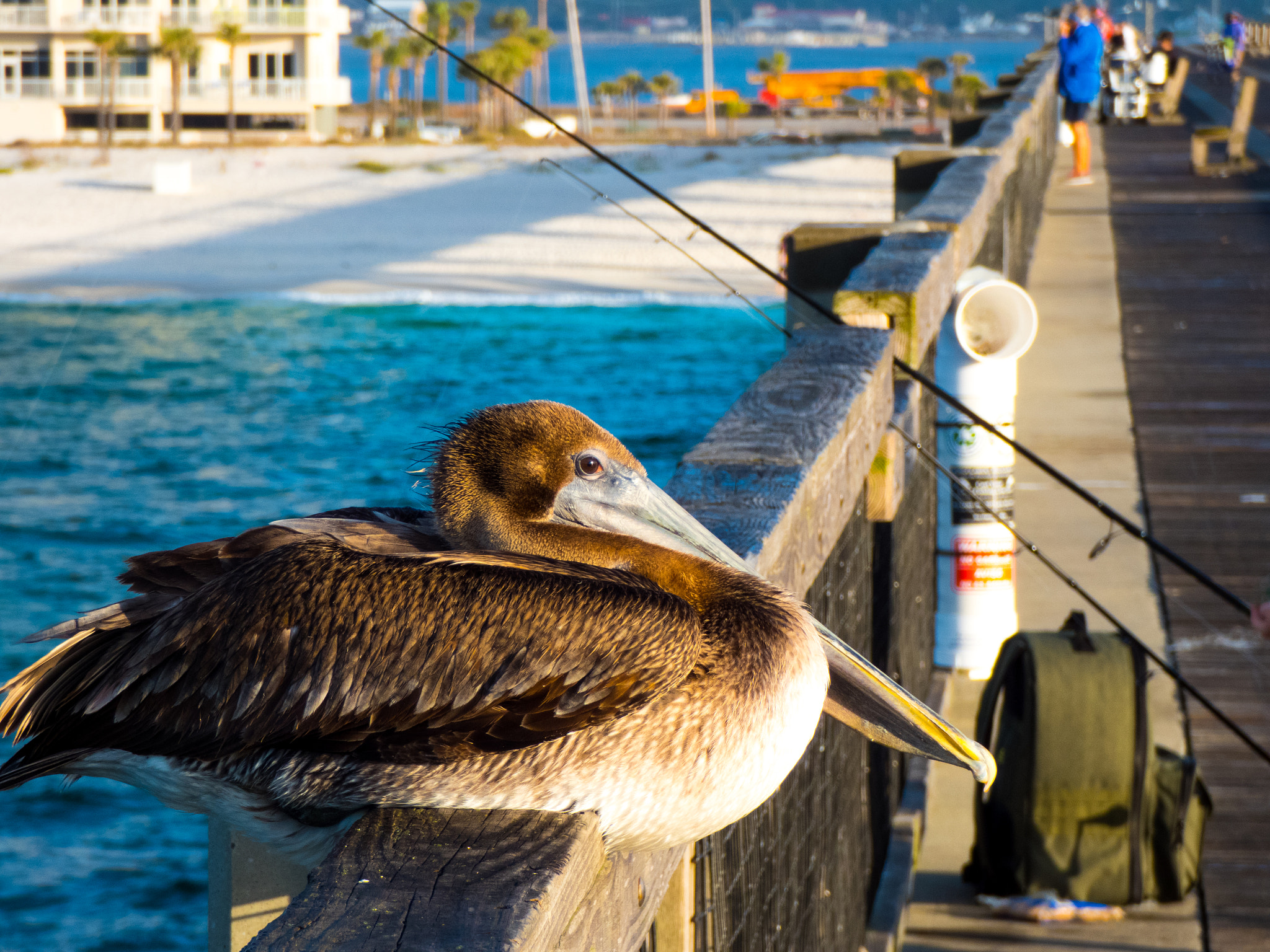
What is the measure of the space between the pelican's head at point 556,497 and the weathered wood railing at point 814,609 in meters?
0.29

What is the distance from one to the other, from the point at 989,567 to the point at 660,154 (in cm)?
5237

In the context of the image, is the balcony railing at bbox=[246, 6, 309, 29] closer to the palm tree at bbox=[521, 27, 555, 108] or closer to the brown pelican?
the palm tree at bbox=[521, 27, 555, 108]

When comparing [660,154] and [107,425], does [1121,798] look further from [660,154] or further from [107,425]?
[660,154]

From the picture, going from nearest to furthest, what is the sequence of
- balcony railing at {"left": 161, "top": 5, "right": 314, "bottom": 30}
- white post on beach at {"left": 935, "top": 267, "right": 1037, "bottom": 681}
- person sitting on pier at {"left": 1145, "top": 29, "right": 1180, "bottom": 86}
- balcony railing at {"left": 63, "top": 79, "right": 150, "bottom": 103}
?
white post on beach at {"left": 935, "top": 267, "right": 1037, "bottom": 681} → person sitting on pier at {"left": 1145, "top": 29, "right": 1180, "bottom": 86} → balcony railing at {"left": 63, "top": 79, "right": 150, "bottom": 103} → balcony railing at {"left": 161, "top": 5, "right": 314, "bottom": 30}

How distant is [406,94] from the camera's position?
129 meters

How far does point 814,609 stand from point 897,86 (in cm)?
9138

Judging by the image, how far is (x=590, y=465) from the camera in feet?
5.65

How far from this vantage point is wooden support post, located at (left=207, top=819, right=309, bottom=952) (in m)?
1.76

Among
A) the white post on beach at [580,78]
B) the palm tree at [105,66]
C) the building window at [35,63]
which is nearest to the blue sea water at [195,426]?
the white post on beach at [580,78]

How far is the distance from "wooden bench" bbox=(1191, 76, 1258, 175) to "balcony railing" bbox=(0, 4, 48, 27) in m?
60.2

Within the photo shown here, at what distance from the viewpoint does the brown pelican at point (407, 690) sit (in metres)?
1.43

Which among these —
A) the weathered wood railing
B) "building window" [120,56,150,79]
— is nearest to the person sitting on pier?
the weathered wood railing

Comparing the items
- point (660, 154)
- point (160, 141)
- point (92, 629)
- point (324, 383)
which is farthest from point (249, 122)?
point (92, 629)

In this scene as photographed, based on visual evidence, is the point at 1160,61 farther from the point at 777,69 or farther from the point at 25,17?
the point at 777,69
